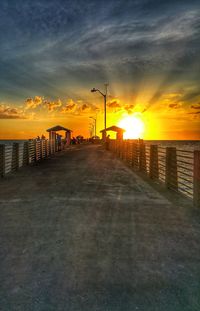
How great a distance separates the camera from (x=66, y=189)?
9359mm

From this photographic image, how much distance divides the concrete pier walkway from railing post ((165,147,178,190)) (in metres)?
1.82

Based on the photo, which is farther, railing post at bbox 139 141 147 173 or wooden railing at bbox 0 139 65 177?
railing post at bbox 139 141 147 173

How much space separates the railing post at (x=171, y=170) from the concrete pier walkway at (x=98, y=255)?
5.98 ft

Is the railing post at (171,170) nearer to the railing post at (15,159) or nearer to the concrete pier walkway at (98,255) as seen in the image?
the concrete pier walkway at (98,255)

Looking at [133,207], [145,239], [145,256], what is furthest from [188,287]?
[133,207]

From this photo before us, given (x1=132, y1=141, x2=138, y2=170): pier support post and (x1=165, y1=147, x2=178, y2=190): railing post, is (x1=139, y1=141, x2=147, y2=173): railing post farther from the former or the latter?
(x1=165, y1=147, x2=178, y2=190): railing post

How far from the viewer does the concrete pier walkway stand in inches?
119

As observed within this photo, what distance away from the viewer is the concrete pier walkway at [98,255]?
303cm

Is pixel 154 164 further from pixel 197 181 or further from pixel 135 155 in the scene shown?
pixel 135 155

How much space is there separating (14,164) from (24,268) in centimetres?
1213

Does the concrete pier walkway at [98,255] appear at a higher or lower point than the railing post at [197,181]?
lower

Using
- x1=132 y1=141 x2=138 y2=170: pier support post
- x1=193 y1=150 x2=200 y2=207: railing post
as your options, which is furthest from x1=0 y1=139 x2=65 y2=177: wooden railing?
x1=193 y1=150 x2=200 y2=207: railing post

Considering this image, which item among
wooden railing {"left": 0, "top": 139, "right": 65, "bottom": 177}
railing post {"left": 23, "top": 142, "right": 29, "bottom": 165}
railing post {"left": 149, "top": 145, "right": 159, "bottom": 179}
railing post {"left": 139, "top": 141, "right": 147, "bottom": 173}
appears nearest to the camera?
railing post {"left": 149, "top": 145, "right": 159, "bottom": 179}

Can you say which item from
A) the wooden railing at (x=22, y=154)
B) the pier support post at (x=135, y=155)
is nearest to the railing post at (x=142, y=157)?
the pier support post at (x=135, y=155)
